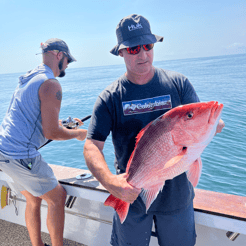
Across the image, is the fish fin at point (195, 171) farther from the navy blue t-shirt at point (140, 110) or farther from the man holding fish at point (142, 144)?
the navy blue t-shirt at point (140, 110)

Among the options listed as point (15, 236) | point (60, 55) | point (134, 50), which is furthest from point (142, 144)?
point (15, 236)

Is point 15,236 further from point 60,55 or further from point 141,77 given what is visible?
point 141,77

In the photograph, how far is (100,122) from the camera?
1.43 meters

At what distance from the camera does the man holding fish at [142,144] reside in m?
1.18

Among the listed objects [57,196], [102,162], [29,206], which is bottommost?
[29,206]

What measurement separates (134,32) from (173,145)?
774mm

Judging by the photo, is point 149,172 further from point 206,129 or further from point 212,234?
point 212,234

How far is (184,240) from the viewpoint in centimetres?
157

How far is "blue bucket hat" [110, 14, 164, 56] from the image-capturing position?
55.8 inches

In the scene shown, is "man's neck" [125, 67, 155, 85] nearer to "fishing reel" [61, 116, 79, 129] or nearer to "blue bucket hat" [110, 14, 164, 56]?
"blue bucket hat" [110, 14, 164, 56]

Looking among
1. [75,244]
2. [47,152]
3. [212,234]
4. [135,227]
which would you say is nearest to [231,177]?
[212,234]

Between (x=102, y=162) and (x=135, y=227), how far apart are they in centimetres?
56

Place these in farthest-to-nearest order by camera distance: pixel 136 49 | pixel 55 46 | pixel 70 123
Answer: pixel 70 123 → pixel 55 46 → pixel 136 49

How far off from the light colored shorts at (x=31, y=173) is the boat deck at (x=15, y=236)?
3.50 feet
